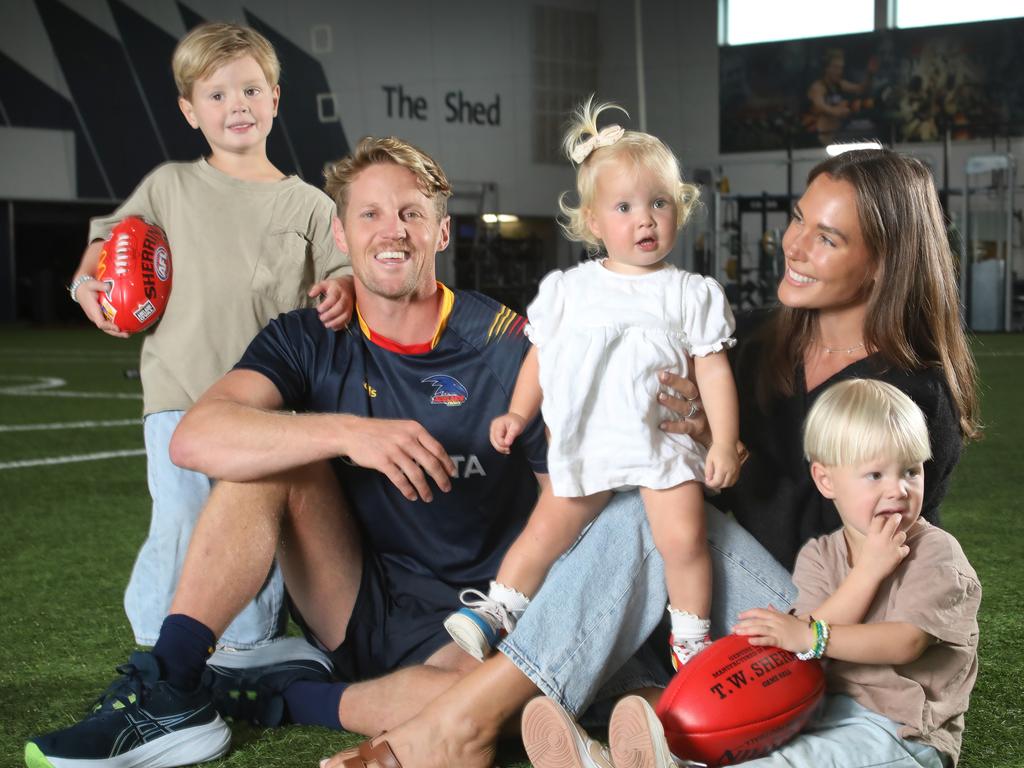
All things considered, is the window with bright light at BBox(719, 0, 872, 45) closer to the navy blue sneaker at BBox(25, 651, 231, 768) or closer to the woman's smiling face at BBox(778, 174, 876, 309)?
the woman's smiling face at BBox(778, 174, 876, 309)

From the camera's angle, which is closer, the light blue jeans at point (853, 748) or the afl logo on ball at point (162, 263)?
the light blue jeans at point (853, 748)

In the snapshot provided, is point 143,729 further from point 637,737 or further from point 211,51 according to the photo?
point 211,51

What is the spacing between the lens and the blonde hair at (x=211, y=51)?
2.77 meters

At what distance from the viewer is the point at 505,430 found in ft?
7.10

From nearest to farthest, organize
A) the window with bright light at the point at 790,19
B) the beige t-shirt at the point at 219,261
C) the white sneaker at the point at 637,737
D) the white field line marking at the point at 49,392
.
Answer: the white sneaker at the point at 637,737 → the beige t-shirt at the point at 219,261 → the white field line marking at the point at 49,392 → the window with bright light at the point at 790,19

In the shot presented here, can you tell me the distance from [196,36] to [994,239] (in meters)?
18.3

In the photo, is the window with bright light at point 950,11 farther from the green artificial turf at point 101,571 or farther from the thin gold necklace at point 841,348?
the thin gold necklace at point 841,348

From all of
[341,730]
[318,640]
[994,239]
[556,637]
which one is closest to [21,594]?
[318,640]

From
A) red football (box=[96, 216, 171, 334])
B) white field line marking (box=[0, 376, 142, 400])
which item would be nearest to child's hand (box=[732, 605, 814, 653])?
red football (box=[96, 216, 171, 334])

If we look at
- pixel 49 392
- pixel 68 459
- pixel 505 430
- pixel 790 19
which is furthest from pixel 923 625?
pixel 790 19

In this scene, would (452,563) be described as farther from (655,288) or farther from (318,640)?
(655,288)

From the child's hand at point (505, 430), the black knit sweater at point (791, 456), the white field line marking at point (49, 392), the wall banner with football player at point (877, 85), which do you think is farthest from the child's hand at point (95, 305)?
the wall banner with football player at point (877, 85)

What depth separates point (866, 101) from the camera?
21.5 metres

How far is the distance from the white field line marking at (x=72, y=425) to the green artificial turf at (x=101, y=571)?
66 millimetres
